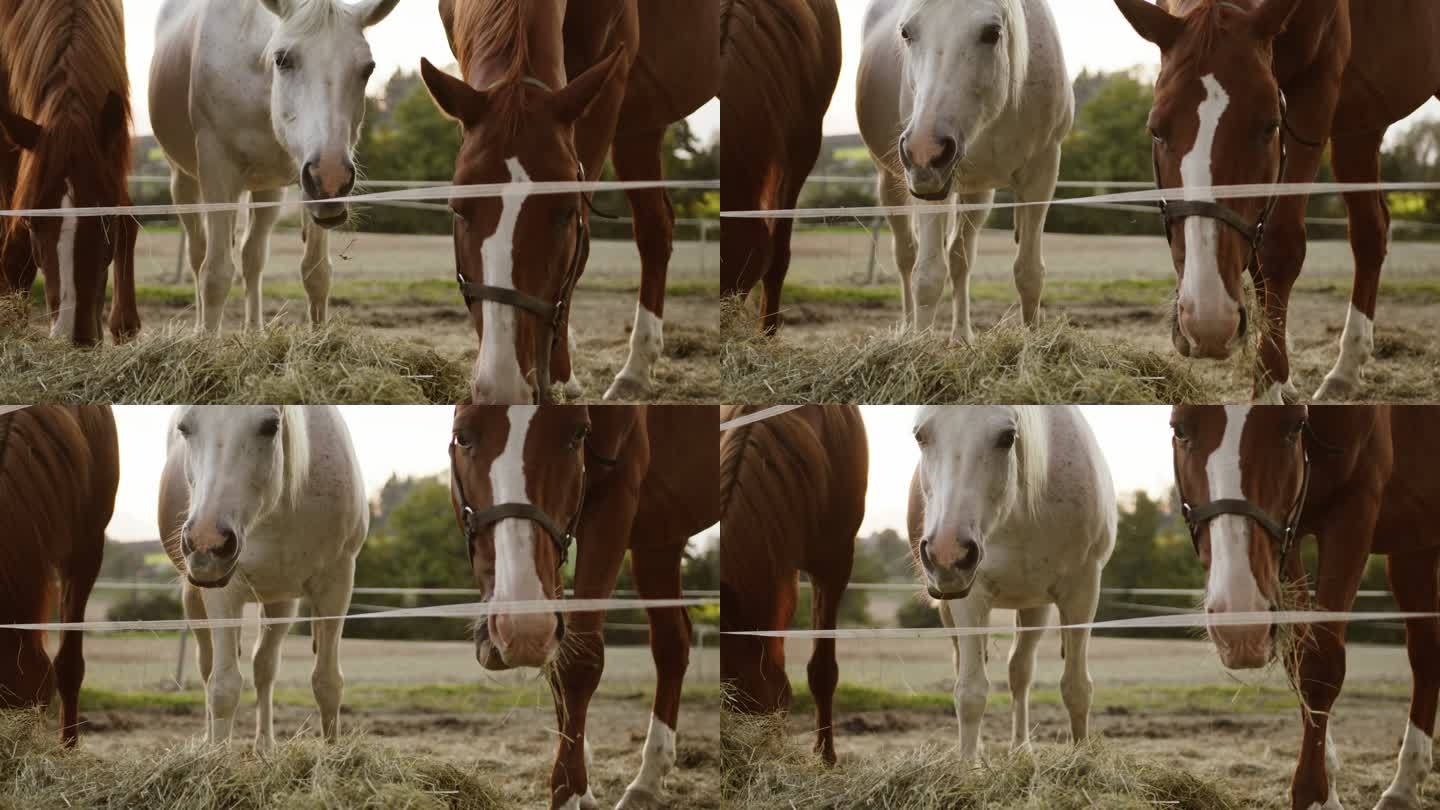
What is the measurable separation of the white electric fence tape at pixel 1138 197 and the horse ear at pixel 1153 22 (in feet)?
1.07

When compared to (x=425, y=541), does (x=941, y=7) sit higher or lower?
higher

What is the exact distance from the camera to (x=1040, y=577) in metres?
2.92

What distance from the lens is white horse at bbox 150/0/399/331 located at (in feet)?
9.00

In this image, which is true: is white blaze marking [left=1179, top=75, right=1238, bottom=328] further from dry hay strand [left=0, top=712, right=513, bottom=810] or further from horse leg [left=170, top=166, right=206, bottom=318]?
horse leg [left=170, top=166, right=206, bottom=318]

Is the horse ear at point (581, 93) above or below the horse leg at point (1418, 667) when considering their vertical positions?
above

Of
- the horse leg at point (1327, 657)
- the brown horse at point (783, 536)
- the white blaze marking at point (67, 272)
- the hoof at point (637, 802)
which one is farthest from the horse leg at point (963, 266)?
the white blaze marking at point (67, 272)

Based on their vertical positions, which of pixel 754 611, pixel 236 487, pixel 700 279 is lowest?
pixel 754 611

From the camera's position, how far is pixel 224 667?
2.98m

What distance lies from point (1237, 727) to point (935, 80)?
162cm

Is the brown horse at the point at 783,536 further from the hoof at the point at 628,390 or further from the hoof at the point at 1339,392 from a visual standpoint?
the hoof at the point at 1339,392

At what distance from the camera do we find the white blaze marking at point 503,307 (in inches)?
103

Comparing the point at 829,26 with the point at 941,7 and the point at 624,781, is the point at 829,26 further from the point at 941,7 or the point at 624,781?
the point at 624,781

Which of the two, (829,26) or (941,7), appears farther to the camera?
(829,26)

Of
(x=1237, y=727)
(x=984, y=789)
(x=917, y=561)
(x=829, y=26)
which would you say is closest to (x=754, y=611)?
(x=917, y=561)
